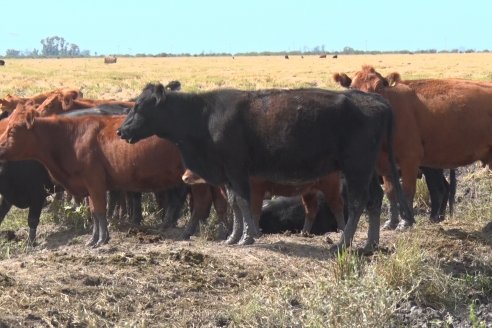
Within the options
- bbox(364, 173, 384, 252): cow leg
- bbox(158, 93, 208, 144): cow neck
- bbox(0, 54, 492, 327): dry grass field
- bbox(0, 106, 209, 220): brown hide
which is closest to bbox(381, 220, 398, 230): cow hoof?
bbox(0, 54, 492, 327): dry grass field

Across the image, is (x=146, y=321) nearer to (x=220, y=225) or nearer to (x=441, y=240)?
(x=441, y=240)

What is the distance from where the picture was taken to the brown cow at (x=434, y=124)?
11258 millimetres

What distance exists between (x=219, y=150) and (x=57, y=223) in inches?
179

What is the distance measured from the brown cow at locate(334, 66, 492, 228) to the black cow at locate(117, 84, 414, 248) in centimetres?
114

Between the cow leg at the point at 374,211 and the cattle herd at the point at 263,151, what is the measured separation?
0.04 ft

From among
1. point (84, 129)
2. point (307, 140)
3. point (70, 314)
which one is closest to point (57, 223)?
point (84, 129)

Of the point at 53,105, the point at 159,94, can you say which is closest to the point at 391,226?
the point at 159,94

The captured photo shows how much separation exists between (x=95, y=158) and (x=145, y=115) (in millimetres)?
1591

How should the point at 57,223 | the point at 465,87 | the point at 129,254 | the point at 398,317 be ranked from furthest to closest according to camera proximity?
1. the point at 57,223
2. the point at 465,87
3. the point at 129,254
4. the point at 398,317

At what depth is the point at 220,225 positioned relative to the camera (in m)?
12.2

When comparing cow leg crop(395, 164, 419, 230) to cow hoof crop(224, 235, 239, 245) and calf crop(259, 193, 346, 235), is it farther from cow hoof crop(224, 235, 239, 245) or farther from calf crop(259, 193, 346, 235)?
cow hoof crop(224, 235, 239, 245)

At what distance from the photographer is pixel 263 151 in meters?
9.84

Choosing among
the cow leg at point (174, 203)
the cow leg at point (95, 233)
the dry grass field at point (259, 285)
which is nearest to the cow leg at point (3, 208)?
the cow leg at point (95, 233)

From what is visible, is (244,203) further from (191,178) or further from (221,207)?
(221,207)
